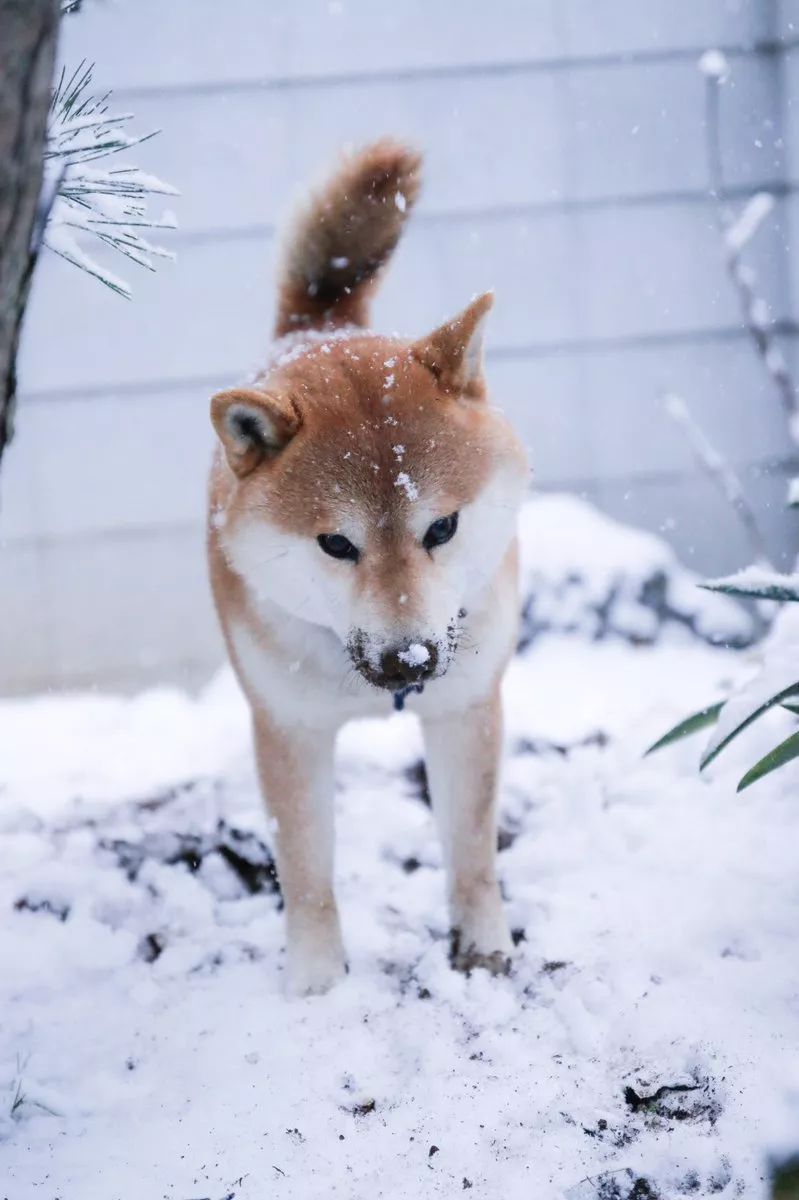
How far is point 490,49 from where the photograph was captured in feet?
11.3

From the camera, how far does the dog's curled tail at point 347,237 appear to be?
197 centimetres

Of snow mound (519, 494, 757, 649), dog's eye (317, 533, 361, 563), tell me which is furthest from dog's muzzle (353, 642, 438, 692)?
snow mound (519, 494, 757, 649)

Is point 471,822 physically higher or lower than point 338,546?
lower

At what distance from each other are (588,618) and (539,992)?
170cm

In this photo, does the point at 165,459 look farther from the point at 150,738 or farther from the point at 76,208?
the point at 76,208

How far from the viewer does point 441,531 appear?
1.49 meters

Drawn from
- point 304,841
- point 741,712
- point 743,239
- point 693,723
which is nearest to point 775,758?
point 741,712

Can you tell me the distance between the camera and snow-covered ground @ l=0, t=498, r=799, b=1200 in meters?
1.28

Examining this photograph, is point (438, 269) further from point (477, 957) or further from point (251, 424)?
point (477, 957)

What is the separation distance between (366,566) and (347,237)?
0.84m

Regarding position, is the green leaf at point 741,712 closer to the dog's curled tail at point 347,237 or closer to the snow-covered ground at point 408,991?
the snow-covered ground at point 408,991

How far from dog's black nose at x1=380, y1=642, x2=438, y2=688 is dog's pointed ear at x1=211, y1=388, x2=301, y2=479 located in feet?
1.16

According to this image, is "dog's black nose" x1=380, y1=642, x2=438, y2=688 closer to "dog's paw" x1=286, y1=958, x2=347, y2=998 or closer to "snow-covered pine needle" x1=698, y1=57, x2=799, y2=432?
"dog's paw" x1=286, y1=958, x2=347, y2=998

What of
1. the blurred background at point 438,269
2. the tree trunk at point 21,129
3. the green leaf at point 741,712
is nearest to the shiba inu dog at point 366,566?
the green leaf at point 741,712
